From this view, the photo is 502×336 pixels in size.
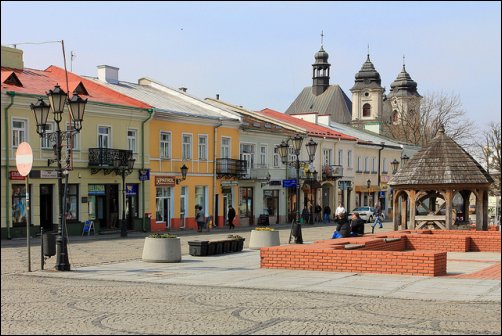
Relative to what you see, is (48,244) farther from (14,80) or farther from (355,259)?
(14,80)

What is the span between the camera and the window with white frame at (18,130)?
29.8 metres

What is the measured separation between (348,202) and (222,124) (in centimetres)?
1909

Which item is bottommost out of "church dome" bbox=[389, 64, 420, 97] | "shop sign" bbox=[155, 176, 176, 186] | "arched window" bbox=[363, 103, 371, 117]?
"shop sign" bbox=[155, 176, 176, 186]

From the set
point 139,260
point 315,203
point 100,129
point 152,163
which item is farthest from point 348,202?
point 139,260

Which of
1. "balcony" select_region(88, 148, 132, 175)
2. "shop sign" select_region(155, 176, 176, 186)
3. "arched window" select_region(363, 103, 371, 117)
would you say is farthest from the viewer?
"arched window" select_region(363, 103, 371, 117)

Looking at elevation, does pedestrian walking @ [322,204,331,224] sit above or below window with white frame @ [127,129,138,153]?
below

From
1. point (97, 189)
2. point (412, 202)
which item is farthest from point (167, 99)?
point (412, 202)

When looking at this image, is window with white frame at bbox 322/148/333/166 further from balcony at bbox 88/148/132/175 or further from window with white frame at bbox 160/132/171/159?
balcony at bbox 88/148/132/175

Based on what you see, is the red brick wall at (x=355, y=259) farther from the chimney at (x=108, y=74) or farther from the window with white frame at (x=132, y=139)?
the chimney at (x=108, y=74)

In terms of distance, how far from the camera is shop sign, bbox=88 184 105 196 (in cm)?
3488

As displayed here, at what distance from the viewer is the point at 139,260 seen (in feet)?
67.1

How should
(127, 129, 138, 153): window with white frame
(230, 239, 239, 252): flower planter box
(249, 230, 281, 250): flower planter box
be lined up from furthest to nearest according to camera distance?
(127, 129, 138, 153): window with white frame
(249, 230, 281, 250): flower planter box
(230, 239, 239, 252): flower planter box

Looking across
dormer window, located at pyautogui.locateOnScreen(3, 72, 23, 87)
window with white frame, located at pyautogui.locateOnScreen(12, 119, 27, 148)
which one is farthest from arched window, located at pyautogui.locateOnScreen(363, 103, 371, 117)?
window with white frame, located at pyautogui.locateOnScreen(12, 119, 27, 148)

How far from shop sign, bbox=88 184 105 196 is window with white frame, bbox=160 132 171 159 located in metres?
5.03
